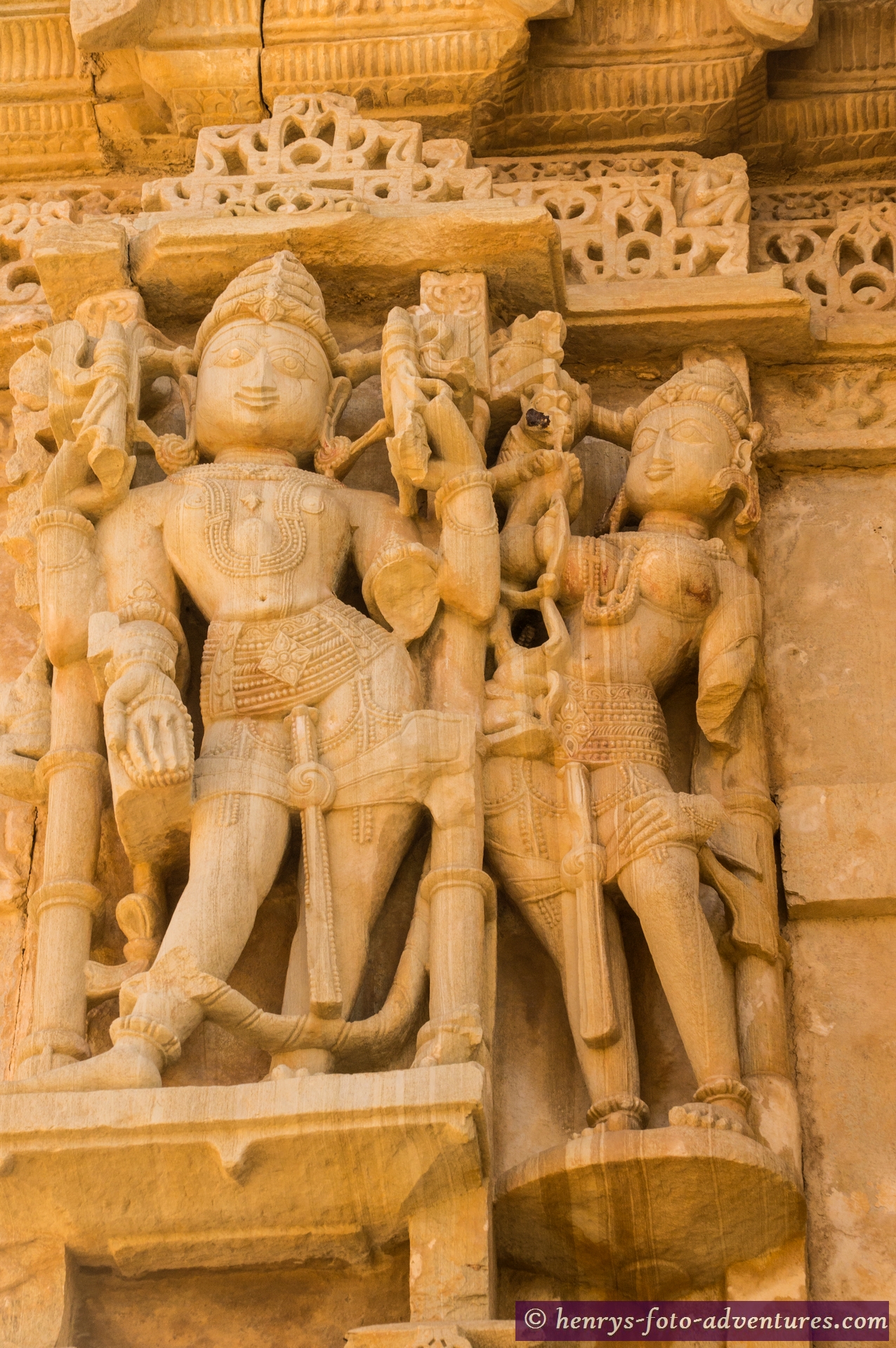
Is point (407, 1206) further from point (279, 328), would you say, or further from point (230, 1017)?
point (279, 328)

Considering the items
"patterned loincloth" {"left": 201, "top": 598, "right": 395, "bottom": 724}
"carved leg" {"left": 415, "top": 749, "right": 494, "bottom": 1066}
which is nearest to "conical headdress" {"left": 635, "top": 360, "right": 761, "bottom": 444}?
"patterned loincloth" {"left": 201, "top": 598, "right": 395, "bottom": 724}

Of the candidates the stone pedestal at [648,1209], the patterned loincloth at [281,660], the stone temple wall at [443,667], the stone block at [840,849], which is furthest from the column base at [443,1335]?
the patterned loincloth at [281,660]

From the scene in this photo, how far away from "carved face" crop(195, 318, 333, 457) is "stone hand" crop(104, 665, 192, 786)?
915 millimetres

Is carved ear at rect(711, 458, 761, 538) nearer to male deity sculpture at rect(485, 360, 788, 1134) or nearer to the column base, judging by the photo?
male deity sculpture at rect(485, 360, 788, 1134)

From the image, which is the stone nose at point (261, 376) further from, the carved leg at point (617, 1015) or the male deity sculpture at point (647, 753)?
the carved leg at point (617, 1015)

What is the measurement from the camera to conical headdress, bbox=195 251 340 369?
582cm

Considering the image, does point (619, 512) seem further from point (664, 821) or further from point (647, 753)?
point (664, 821)

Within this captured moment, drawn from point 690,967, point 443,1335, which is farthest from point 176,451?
point 443,1335

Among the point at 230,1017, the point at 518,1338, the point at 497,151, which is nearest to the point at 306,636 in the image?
the point at 230,1017

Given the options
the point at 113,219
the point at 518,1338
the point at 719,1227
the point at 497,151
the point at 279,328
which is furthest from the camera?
the point at 497,151

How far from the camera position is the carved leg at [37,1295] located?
15.1ft

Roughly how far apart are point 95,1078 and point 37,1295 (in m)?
0.54

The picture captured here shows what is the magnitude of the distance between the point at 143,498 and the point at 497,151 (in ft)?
7.00

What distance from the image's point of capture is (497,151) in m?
7.01
